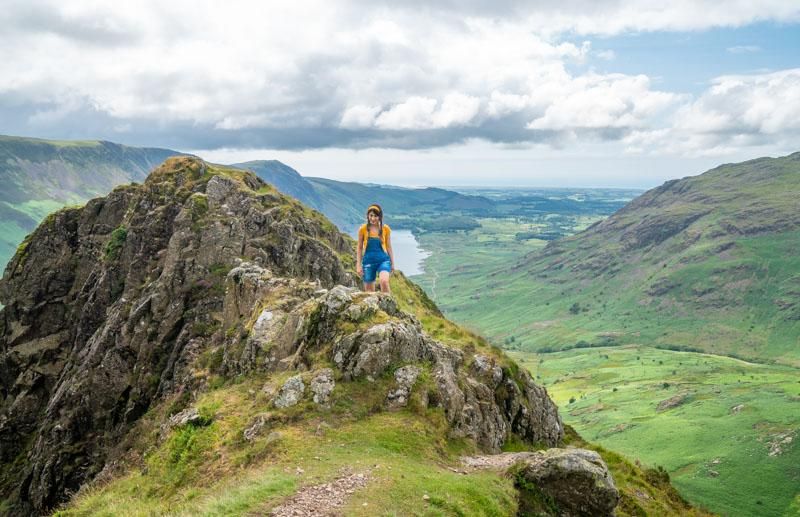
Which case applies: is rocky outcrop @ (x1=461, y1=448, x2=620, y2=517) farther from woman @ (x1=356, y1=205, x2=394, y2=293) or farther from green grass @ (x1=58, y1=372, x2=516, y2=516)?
woman @ (x1=356, y1=205, x2=394, y2=293)

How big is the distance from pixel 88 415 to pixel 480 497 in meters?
41.7

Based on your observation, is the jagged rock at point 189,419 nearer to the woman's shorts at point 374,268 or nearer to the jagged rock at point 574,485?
the woman's shorts at point 374,268

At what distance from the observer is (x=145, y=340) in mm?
49000

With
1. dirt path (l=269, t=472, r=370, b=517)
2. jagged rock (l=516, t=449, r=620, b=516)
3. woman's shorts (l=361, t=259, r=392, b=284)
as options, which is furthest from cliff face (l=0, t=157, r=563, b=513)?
dirt path (l=269, t=472, r=370, b=517)

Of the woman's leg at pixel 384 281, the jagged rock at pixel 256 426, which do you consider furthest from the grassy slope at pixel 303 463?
the woman's leg at pixel 384 281

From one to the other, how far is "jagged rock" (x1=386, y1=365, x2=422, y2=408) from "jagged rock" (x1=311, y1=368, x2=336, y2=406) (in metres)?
3.10

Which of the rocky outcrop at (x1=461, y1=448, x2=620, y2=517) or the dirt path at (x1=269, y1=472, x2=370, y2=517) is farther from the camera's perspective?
the rocky outcrop at (x1=461, y1=448, x2=620, y2=517)

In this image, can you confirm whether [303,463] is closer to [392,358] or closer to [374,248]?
[392,358]

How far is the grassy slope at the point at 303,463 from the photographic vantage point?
18719 millimetres

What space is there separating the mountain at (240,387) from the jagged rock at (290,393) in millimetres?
103

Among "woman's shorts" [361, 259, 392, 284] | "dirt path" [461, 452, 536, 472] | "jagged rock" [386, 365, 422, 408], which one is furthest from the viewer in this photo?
"woman's shorts" [361, 259, 392, 284]

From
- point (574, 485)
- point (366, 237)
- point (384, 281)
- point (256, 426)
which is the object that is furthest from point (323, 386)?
point (574, 485)

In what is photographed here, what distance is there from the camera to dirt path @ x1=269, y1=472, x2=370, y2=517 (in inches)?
690

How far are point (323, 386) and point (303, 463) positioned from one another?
619 centimetres
